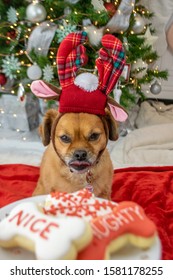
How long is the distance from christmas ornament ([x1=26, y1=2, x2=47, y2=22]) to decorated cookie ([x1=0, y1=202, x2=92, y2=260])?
4.82 ft

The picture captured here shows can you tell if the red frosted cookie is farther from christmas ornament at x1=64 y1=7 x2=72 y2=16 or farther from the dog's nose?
christmas ornament at x1=64 y1=7 x2=72 y2=16

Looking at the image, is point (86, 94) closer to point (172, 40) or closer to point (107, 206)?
point (107, 206)

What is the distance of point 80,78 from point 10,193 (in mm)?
696

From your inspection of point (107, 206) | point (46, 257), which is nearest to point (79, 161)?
point (107, 206)

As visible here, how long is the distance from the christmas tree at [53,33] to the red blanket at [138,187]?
45 centimetres

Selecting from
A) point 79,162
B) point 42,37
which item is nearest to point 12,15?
point 42,37

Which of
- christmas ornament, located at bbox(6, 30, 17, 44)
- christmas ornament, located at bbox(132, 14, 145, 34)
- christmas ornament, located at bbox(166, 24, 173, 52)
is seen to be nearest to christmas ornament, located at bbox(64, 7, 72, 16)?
christmas ornament, located at bbox(6, 30, 17, 44)

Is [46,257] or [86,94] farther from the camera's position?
[86,94]

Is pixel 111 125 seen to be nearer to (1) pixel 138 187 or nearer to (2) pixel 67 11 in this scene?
(1) pixel 138 187

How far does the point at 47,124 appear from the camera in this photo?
116cm

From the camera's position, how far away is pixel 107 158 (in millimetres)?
1252

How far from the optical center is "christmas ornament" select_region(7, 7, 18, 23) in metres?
1.88

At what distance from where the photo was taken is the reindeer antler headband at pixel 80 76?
1.00m

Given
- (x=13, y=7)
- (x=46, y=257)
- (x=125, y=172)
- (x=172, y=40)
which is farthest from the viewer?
(x=172, y=40)
